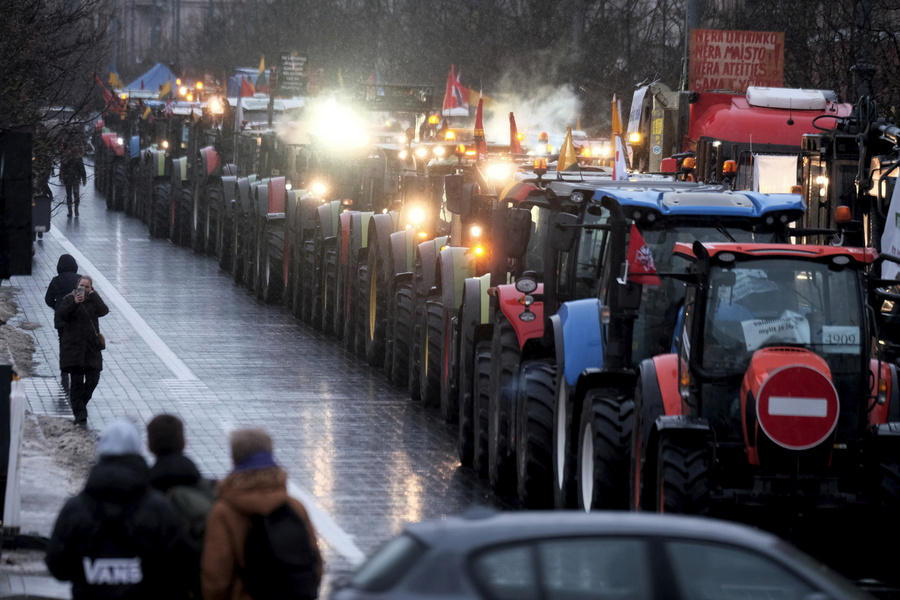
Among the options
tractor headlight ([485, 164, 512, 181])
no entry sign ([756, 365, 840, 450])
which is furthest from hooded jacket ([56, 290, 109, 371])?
no entry sign ([756, 365, 840, 450])

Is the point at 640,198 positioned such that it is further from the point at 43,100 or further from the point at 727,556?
the point at 43,100

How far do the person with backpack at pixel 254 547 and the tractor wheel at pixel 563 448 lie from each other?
5166 mm

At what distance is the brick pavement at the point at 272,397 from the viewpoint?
1395 cm

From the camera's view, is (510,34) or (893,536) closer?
(893,536)

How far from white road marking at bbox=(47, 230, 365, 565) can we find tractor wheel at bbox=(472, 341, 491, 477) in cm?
159

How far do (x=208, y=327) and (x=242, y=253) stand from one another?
5.52 metres

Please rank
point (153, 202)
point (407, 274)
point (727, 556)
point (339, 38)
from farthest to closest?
1. point (339, 38)
2. point (153, 202)
3. point (407, 274)
4. point (727, 556)

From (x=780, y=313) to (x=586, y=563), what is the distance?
4.75m

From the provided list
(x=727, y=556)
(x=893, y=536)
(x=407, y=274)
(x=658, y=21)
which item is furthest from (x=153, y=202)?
(x=727, y=556)

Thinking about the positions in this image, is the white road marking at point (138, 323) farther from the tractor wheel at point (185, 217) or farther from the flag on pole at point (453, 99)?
the flag on pole at point (453, 99)

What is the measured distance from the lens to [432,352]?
61.3ft

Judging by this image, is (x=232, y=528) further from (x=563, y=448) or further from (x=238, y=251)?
(x=238, y=251)

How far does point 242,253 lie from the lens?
1221 inches

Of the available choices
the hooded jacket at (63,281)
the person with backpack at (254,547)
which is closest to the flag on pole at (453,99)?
the hooded jacket at (63,281)
